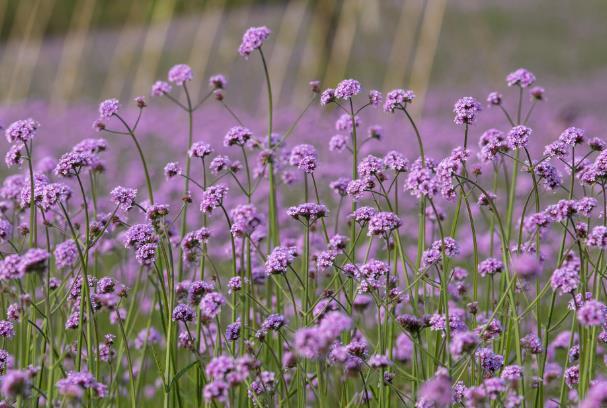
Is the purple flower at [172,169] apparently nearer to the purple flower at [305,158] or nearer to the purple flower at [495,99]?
the purple flower at [305,158]

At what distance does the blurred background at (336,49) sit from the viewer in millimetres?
12648

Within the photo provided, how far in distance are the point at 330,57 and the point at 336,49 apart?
14 cm

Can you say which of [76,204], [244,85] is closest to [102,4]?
[244,85]

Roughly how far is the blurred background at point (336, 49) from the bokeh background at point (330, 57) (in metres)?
0.04

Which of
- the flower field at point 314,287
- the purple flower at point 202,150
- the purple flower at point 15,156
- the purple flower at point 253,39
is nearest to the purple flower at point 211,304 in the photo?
the flower field at point 314,287

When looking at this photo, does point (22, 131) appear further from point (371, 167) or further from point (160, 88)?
point (371, 167)

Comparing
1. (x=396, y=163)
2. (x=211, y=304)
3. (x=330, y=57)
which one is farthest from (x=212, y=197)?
(x=330, y=57)

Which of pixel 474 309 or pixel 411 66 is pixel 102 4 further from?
pixel 474 309

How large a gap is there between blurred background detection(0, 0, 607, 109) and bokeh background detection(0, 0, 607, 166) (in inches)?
1.6

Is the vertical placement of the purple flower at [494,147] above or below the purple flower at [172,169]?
above

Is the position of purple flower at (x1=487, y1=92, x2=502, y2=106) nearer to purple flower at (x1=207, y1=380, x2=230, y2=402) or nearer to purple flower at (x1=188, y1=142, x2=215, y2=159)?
purple flower at (x1=188, y1=142, x2=215, y2=159)

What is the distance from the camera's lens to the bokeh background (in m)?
11.5

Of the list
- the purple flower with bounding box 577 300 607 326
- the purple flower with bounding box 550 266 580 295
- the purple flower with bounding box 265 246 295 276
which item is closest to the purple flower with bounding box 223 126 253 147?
the purple flower with bounding box 265 246 295 276

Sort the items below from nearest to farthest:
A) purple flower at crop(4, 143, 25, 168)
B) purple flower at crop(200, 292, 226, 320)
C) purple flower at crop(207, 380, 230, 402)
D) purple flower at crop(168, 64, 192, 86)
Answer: purple flower at crop(207, 380, 230, 402)
purple flower at crop(200, 292, 226, 320)
purple flower at crop(4, 143, 25, 168)
purple flower at crop(168, 64, 192, 86)
